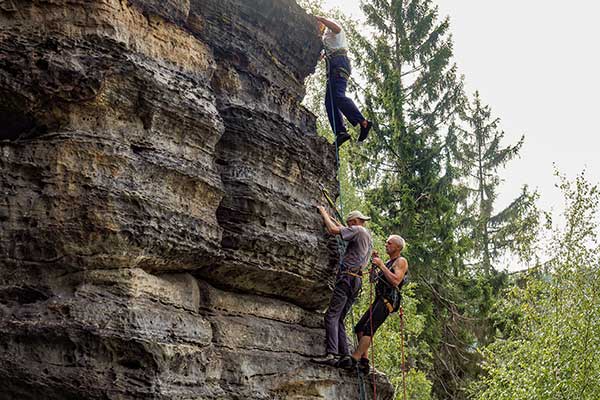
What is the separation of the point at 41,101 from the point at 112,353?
2.52 m

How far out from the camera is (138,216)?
650 centimetres

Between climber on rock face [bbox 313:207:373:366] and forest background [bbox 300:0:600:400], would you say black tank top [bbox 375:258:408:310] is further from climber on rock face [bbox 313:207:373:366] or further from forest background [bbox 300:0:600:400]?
forest background [bbox 300:0:600:400]

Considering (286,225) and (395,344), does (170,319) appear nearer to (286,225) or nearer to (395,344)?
(286,225)

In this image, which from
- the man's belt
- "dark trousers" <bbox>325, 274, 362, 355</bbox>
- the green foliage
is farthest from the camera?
the green foliage

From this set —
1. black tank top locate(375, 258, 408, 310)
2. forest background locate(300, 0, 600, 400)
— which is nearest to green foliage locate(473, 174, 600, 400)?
forest background locate(300, 0, 600, 400)

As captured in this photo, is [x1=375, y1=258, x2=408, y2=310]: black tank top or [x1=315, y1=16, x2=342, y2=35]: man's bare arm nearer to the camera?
[x1=375, y1=258, x2=408, y2=310]: black tank top

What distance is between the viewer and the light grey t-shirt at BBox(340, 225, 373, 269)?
927 cm

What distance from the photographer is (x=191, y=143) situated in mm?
7438

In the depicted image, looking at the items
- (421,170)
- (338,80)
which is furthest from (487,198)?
(338,80)

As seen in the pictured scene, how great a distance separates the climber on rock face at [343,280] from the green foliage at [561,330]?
35.0 feet

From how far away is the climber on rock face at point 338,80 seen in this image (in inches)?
433

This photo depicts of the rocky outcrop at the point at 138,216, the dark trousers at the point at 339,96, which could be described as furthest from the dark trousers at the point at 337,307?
the dark trousers at the point at 339,96

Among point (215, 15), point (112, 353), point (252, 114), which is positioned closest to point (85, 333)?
point (112, 353)

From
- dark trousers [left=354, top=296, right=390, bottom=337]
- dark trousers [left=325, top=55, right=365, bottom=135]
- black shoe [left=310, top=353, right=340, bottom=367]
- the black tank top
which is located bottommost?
black shoe [left=310, top=353, right=340, bottom=367]
